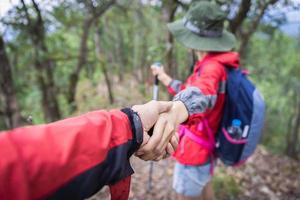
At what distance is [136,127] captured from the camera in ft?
4.99

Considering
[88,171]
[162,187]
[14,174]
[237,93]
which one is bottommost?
[162,187]

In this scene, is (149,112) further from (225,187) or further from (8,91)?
(8,91)

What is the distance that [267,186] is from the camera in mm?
5152

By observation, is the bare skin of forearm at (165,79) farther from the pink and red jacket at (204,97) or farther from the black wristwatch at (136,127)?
the black wristwatch at (136,127)

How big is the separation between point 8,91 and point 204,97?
366 cm

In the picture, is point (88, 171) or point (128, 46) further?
point (128, 46)

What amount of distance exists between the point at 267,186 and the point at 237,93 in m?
2.71

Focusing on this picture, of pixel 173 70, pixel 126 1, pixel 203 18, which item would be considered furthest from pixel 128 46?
pixel 203 18

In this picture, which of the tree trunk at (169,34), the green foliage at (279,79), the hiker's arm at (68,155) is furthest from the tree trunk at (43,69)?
the green foliage at (279,79)

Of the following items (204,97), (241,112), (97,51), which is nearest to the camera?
(204,97)

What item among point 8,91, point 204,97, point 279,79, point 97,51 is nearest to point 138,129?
point 204,97

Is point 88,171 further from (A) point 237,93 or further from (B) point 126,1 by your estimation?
(B) point 126,1

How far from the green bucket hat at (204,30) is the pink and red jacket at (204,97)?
0.33ft

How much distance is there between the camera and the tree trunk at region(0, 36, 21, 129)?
498 centimetres
